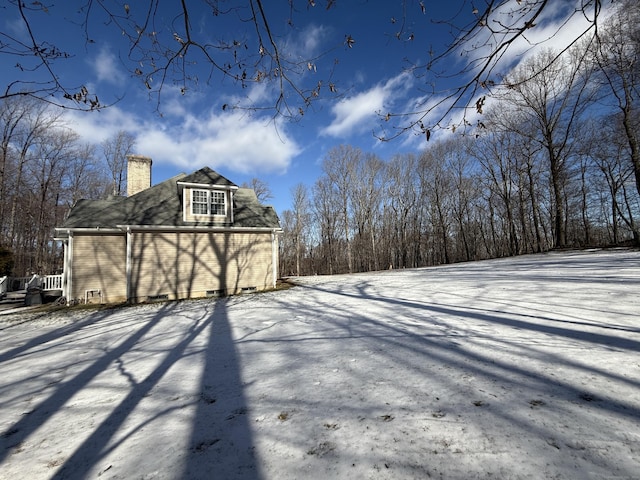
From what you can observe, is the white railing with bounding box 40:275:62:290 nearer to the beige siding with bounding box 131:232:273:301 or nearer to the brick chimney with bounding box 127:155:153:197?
the brick chimney with bounding box 127:155:153:197

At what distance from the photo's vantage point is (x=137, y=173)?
14.2m

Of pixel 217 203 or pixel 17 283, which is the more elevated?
pixel 217 203

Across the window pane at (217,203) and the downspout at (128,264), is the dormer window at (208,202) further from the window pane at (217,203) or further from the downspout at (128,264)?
the downspout at (128,264)

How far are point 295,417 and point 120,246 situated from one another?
11970mm

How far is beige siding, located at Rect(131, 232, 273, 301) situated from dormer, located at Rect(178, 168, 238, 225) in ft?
2.59

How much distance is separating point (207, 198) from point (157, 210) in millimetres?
2158

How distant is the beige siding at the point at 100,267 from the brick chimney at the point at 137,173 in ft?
13.7

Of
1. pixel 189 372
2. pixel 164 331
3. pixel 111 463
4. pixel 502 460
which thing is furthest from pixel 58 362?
pixel 502 460

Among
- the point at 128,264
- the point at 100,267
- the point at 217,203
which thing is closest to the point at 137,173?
the point at 217,203

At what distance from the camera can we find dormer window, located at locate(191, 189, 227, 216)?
11.9m

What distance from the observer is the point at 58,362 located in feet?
14.2

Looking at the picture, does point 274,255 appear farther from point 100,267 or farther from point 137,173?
point 137,173

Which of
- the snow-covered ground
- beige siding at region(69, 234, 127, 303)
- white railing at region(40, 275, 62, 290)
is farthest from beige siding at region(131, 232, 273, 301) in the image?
white railing at region(40, 275, 62, 290)

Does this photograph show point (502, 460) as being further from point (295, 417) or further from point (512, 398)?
point (295, 417)
